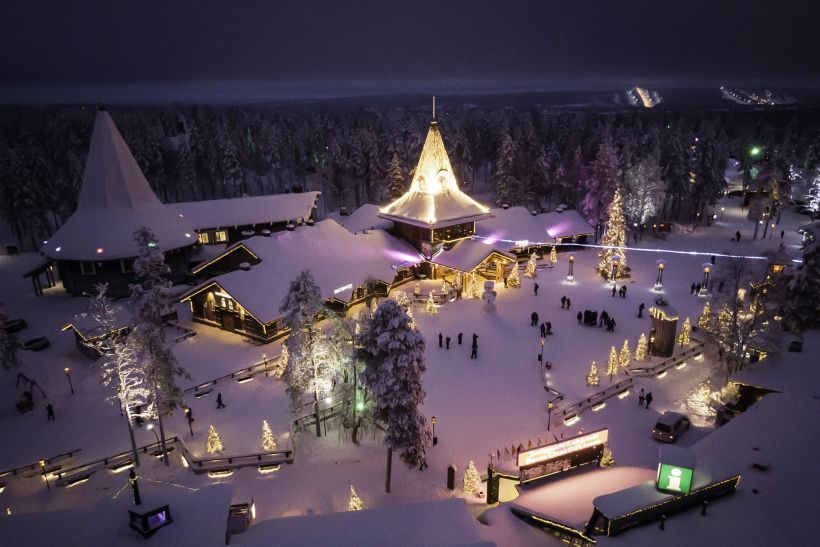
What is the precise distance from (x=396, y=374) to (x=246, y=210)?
119 feet

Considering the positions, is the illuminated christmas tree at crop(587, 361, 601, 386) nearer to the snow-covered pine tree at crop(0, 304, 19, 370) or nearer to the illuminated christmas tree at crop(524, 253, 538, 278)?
the illuminated christmas tree at crop(524, 253, 538, 278)

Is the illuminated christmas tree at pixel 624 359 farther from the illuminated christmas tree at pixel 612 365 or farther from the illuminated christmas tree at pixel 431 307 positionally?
the illuminated christmas tree at pixel 431 307

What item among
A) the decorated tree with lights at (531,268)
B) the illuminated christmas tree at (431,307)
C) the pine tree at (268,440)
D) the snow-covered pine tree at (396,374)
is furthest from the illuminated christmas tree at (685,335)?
the pine tree at (268,440)

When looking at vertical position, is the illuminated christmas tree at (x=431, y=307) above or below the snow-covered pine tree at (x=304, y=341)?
below

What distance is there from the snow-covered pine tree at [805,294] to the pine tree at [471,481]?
15.1m

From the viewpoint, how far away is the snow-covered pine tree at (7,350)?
70.9ft

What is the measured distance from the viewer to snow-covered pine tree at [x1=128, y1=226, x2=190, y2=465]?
57.2 ft

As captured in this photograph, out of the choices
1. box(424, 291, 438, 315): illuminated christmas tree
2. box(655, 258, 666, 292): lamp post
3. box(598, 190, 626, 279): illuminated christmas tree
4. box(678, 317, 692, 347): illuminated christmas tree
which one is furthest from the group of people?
box(655, 258, 666, 292): lamp post

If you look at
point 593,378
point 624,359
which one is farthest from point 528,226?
point 593,378

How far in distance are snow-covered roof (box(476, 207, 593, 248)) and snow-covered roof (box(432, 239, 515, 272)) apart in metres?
2.79

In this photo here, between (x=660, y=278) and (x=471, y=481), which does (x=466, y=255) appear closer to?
(x=660, y=278)

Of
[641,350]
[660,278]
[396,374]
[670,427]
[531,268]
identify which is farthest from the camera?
[531,268]

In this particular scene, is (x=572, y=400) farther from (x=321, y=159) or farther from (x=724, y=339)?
(x=321, y=159)

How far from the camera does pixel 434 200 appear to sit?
3869 centimetres
